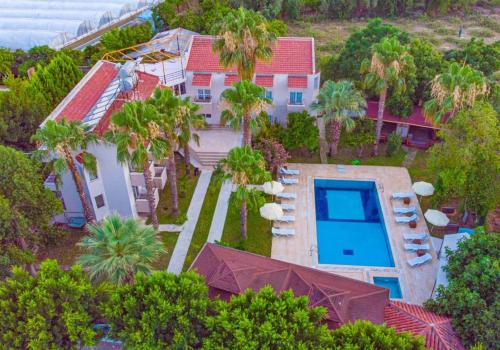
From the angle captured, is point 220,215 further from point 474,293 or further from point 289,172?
point 474,293

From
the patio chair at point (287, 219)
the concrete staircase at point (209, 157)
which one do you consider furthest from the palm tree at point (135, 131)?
the concrete staircase at point (209, 157)

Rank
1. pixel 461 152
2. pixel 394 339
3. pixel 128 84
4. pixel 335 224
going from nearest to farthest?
pixel 394 339
pixel 461 152
pixel 128 84
pixel 335 224

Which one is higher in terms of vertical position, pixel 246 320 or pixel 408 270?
pixel 246 320

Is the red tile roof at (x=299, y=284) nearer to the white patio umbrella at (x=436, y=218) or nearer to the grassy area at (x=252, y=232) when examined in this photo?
the grassy area at (x=252, y=232)

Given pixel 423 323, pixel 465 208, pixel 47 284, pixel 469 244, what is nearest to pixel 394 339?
pixel 423 323

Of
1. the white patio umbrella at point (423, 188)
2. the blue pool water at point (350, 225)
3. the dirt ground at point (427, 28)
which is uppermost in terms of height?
the dirt ground at point (427, 28)

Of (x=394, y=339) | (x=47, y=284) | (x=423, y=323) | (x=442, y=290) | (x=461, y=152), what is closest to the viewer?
(x=394, y=339)

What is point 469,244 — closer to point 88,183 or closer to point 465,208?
point 465,208
